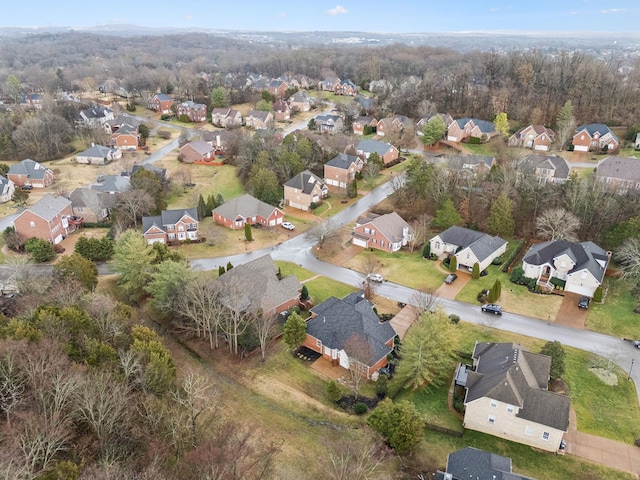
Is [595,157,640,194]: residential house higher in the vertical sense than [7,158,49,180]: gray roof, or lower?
higher

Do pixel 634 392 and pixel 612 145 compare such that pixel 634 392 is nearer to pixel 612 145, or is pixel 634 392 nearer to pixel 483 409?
pixel 483 409

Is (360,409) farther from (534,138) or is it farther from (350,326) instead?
(534,138)

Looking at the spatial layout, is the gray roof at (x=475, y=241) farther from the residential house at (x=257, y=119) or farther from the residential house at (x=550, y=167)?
the residential house at (x=257, y=119)

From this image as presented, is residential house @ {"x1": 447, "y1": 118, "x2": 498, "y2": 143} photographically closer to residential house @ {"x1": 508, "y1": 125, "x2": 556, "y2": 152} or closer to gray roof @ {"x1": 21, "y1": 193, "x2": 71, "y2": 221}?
residential house @ {"x1": 508, "y1": 125, "x2": 556, "y2": 152}

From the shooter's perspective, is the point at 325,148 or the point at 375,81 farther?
the point at 375,81

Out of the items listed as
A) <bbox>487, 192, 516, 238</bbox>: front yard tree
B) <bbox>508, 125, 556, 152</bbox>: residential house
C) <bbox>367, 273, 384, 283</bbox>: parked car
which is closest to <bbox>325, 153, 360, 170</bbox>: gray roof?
<bbox>487, 192, 516, 238</bbox>: front yard tree

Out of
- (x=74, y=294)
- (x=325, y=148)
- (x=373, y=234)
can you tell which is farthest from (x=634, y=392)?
(x=325, y=148)
